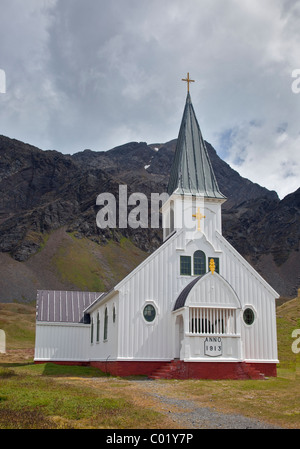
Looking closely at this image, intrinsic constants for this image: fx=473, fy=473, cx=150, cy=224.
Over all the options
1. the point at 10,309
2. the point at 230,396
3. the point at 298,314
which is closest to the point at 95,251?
the point at 10,309

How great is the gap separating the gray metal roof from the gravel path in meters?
21.3

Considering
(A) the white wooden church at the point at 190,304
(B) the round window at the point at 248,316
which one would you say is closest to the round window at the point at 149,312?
(A) the white wooden church at the point at 190,304

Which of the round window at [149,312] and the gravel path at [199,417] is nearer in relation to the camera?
the gravel path at [199,417]

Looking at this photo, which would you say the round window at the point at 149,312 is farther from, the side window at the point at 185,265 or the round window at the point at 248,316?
the round window at the point at 248,316

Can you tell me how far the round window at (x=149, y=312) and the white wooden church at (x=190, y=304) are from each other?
0.05 meters

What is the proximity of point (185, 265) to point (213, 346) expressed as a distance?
18.0 feet

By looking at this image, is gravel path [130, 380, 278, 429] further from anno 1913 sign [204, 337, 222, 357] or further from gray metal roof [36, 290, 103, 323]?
gray metal roof [36, 290, 103, 323]

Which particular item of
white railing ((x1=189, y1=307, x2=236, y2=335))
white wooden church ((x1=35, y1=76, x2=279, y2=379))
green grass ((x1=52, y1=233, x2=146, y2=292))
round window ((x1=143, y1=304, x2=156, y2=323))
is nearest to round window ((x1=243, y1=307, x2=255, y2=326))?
white wooden church ((x1=35, y1=76, x2=279, y2=379))

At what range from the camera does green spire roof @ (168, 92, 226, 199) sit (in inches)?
1191

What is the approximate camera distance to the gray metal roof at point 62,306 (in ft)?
119

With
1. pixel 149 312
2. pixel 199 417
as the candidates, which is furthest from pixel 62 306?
pixel 199 417

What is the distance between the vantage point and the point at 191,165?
31.5 m

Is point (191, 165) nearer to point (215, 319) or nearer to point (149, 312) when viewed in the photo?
point (149, 312)

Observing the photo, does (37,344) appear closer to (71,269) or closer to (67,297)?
(67,297)
